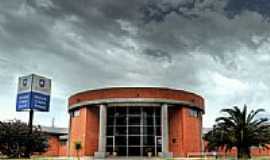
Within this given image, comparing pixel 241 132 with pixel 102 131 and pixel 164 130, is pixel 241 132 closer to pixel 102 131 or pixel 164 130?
pixel 164 130

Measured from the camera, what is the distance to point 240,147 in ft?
121

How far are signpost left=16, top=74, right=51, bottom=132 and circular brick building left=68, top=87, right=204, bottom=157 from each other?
10164mm

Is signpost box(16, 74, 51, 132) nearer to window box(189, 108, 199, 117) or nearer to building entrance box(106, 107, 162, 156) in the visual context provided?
building entrance box(106, 107, 162, 156)

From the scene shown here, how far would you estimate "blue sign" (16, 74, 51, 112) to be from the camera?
38438 mm

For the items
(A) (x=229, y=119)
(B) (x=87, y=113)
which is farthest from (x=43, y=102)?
(A) (x=229, y=119)

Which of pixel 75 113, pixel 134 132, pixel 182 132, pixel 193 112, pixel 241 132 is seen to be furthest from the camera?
pixel 75 113

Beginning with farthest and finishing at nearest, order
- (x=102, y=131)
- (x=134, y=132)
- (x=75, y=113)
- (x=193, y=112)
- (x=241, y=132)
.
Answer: (x=75, y=113) < (x=193, y=112) < (x=102, y=131) < (x=134, y=132) < (x=241, y=132)

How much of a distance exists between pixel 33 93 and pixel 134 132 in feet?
47.3

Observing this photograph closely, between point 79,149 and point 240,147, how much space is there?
2073 centimetres

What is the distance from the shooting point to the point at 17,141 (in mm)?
38375

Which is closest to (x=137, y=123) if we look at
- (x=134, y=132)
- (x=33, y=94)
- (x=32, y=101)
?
(x=134, y=132)

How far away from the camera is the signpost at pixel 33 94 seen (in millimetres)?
38344

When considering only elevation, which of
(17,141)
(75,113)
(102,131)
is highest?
(75,113)

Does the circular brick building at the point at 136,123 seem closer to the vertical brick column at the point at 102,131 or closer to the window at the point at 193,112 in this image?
the vertical brick column at the point at 102,131
